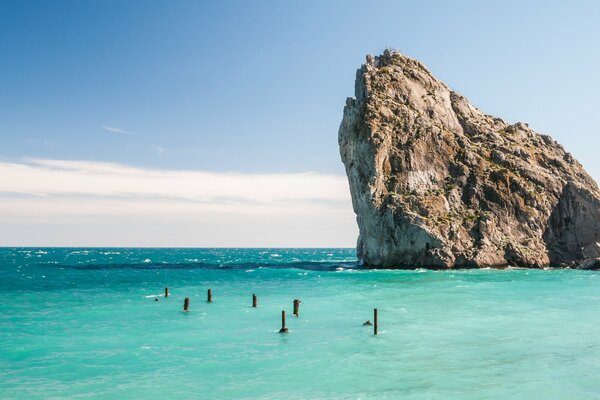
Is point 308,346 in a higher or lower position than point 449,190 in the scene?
lower

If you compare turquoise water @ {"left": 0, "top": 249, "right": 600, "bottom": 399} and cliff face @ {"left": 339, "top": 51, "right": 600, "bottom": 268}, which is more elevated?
cliff face @ {"left": 339, "top": 51, "right": 600, "bottom": 268}

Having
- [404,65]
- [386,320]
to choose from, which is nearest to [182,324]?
[386,320]

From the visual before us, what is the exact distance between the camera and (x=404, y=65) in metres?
129

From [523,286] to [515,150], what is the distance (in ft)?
193

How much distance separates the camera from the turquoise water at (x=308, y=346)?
78.3 ft

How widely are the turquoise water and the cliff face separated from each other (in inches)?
1368

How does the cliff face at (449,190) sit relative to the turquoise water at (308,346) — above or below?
above

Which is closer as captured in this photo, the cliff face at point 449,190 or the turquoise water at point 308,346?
the turquoise water at point 308,346

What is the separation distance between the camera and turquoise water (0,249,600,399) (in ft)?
78.3

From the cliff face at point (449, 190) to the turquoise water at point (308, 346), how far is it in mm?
34745

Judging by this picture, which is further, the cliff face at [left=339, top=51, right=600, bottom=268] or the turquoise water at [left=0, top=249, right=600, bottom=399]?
the cliff face at [left=339, top=51, right=600, bottom=268]

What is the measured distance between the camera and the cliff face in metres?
94.4

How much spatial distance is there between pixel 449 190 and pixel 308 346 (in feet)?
258

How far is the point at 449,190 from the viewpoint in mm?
103500
